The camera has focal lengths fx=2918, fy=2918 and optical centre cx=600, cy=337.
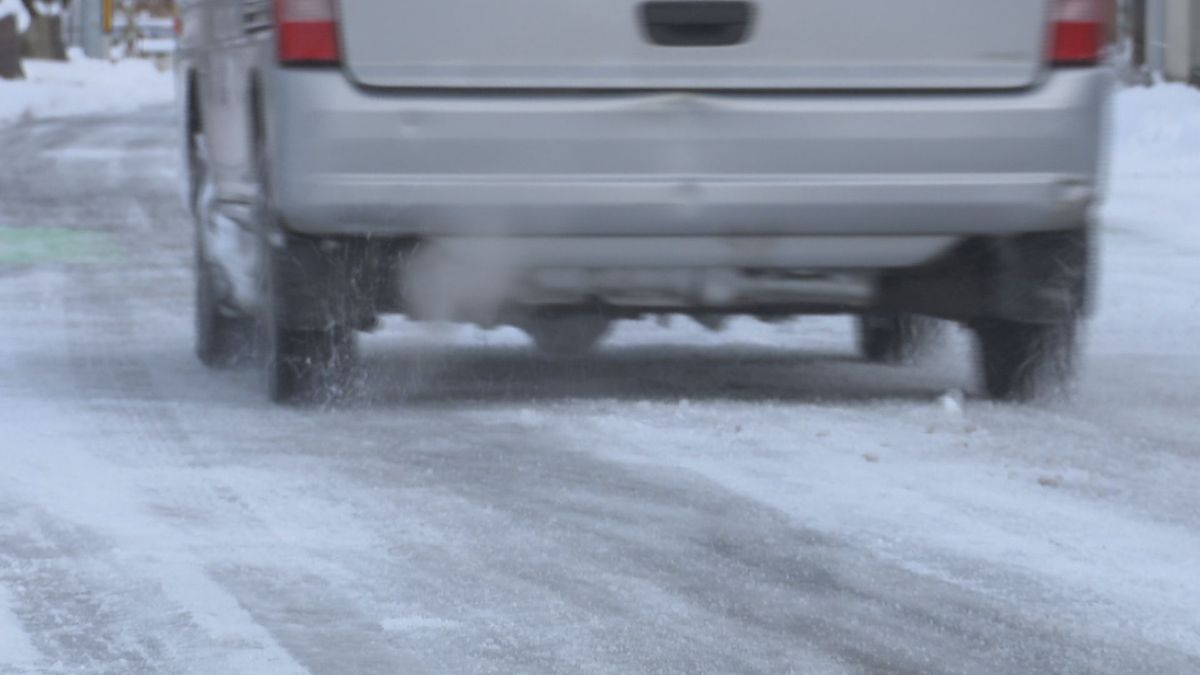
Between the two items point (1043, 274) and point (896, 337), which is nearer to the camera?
point (1043, 274)

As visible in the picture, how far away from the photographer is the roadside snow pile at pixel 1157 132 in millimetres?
21391

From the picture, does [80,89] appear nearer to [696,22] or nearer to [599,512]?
[696,22]

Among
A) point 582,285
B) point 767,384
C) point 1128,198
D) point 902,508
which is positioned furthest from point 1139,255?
point 902,508

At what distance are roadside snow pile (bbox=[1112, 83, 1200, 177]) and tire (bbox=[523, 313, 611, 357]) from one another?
12.6 m

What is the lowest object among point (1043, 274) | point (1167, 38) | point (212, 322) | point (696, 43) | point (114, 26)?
point (114, 26)

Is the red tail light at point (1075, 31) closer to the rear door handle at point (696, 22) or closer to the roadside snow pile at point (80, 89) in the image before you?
the rear door handle at point (696, 22)

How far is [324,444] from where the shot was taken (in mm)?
7230

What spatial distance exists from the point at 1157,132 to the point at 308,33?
55.9ft

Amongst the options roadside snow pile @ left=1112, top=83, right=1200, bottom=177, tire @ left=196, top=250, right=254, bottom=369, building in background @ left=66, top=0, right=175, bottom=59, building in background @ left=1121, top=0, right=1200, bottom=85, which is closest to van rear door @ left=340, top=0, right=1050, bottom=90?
tire @ left=196, top=250, right=254, bottom=369

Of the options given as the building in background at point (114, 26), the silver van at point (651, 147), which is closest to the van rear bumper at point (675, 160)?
the silver van at point (651, 147)

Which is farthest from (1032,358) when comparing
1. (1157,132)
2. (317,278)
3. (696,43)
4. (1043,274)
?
(1157,132)

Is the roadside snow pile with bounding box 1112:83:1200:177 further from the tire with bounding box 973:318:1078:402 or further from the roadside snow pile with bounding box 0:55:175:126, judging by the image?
the roadside snow pile with bounding box 0:55:175:126

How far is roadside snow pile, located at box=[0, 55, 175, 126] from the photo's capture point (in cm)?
4059

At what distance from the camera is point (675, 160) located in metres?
7.53
